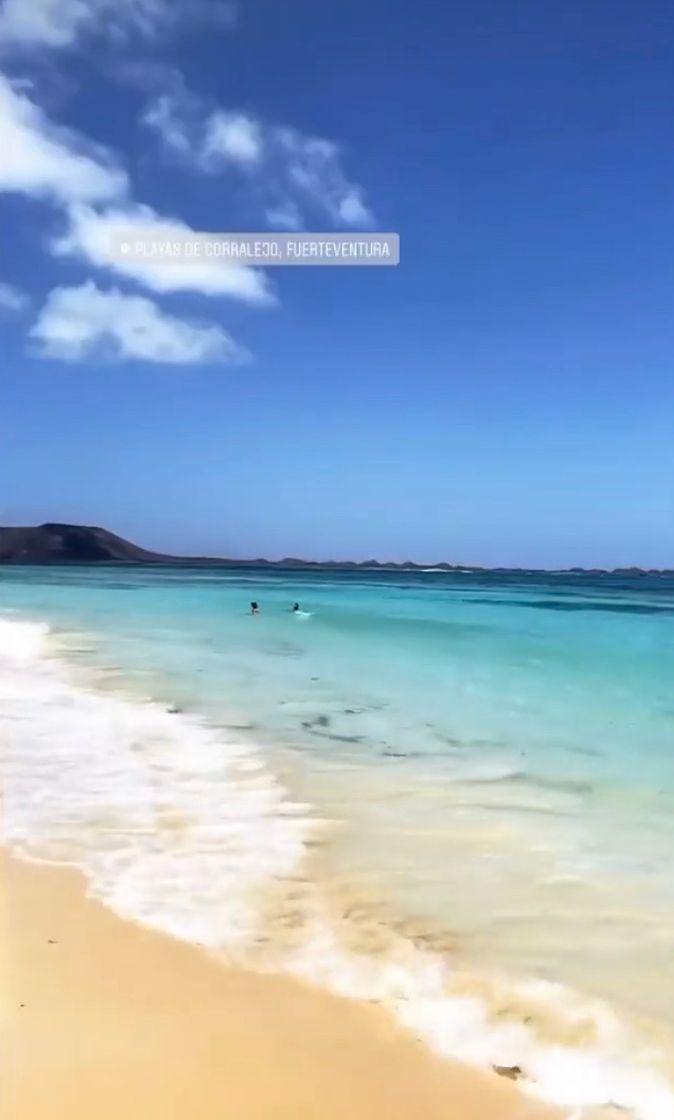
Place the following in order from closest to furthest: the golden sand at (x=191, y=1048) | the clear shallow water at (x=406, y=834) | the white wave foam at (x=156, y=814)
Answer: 1. the golden sand at (x=191, y=1048)
2. the clear shallow water at (x=406, y=834)
3. the white wave foam at (x=156, y=814)

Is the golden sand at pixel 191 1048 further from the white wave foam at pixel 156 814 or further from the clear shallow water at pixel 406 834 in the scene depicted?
the white wave foam at pixel 156 814

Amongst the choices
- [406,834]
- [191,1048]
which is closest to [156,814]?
[406,834]

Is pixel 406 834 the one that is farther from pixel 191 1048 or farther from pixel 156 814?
pixel 191 1048

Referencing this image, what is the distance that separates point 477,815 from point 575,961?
1.15 metres

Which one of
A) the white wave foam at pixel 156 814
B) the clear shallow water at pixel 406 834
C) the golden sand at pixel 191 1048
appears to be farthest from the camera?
the white wave foam at pixel 156 814

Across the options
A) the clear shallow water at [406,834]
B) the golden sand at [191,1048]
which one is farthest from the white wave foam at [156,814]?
the golden sand at [191,1048]

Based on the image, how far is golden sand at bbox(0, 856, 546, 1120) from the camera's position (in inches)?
58.6

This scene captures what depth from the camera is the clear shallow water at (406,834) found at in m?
1.94

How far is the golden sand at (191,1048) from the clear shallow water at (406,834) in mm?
111

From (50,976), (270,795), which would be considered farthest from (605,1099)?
(270,795)

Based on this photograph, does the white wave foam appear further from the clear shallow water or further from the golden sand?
the golden sand

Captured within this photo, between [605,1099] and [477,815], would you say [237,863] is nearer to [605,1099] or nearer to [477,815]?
[477,815]

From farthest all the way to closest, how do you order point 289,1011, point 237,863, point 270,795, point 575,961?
point 270,795 → point 237,863 → point 575,961 → point 289,1011

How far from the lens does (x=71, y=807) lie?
3.14 m
